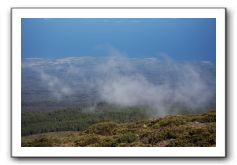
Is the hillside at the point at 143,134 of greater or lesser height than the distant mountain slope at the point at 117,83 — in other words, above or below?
below

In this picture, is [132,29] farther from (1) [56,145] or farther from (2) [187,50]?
(1) [56,145]

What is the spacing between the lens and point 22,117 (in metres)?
14.0

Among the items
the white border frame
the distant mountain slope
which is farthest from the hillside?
the distant mountain slope

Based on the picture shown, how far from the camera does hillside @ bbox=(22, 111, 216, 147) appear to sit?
14.0 m

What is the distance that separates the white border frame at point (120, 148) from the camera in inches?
549

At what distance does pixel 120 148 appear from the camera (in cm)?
1397

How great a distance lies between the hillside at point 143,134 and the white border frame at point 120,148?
0.06 meters

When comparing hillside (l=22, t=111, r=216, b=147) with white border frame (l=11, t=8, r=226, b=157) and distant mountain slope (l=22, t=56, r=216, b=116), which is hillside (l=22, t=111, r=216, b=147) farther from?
distant mountain slope (l=22, t=56, r=216, b=116)

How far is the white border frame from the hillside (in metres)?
0.06

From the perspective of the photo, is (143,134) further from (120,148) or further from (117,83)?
(117,83)

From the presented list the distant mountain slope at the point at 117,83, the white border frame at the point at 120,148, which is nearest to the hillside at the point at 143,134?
the white border frame at the point at 120,148

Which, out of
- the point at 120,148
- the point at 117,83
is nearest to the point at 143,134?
the point at 120,148

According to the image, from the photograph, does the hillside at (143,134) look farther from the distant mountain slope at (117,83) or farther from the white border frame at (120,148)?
the distant mountain slope at (117,83)

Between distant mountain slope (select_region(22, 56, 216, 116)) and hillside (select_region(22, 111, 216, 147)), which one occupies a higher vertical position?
distant mountain slope (select_region(22, 56, 216, 116))
